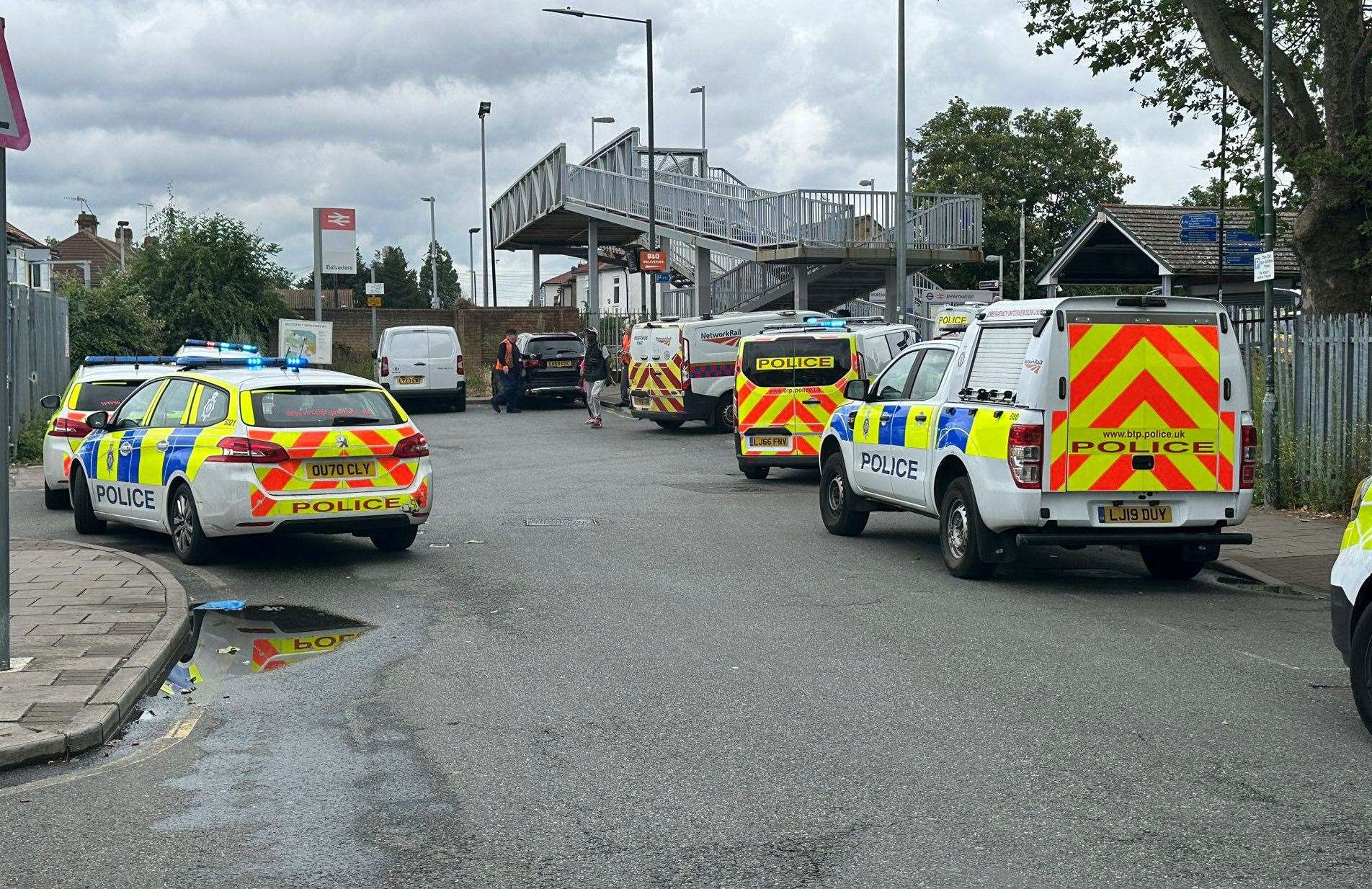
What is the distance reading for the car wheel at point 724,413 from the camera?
88.6ft

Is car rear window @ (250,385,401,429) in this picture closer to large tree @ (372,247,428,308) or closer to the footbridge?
the footbridge

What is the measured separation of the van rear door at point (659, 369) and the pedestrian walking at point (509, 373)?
7438 mm

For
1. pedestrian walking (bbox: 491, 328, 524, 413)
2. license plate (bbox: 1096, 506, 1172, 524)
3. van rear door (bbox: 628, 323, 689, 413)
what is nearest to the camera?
license plate (bbox: 1096, 506, 1172, 524)

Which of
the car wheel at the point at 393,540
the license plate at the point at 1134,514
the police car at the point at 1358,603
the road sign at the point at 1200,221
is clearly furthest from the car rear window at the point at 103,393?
the road sign at the point at 1200,221

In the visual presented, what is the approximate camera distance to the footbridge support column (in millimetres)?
38344

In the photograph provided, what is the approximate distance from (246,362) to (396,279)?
414 feet

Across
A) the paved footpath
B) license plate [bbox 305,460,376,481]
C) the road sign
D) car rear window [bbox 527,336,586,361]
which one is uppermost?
the road sign

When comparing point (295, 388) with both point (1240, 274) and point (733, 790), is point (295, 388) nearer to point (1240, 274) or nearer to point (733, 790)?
point (733, 790)

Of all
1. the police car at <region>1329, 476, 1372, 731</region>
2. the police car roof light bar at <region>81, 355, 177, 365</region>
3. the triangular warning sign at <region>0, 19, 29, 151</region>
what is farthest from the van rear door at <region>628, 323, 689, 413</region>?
the police car at <region>1329, 476, 1372, 731</region>

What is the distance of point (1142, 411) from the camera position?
1070 cm

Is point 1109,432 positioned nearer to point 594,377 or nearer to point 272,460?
point 272,460

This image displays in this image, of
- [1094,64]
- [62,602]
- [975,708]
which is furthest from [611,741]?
[1094,64]

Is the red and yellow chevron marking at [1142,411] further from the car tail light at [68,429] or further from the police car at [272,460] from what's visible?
the car tail light at [68,429]

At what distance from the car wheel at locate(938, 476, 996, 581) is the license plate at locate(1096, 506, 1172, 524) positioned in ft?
2.72
